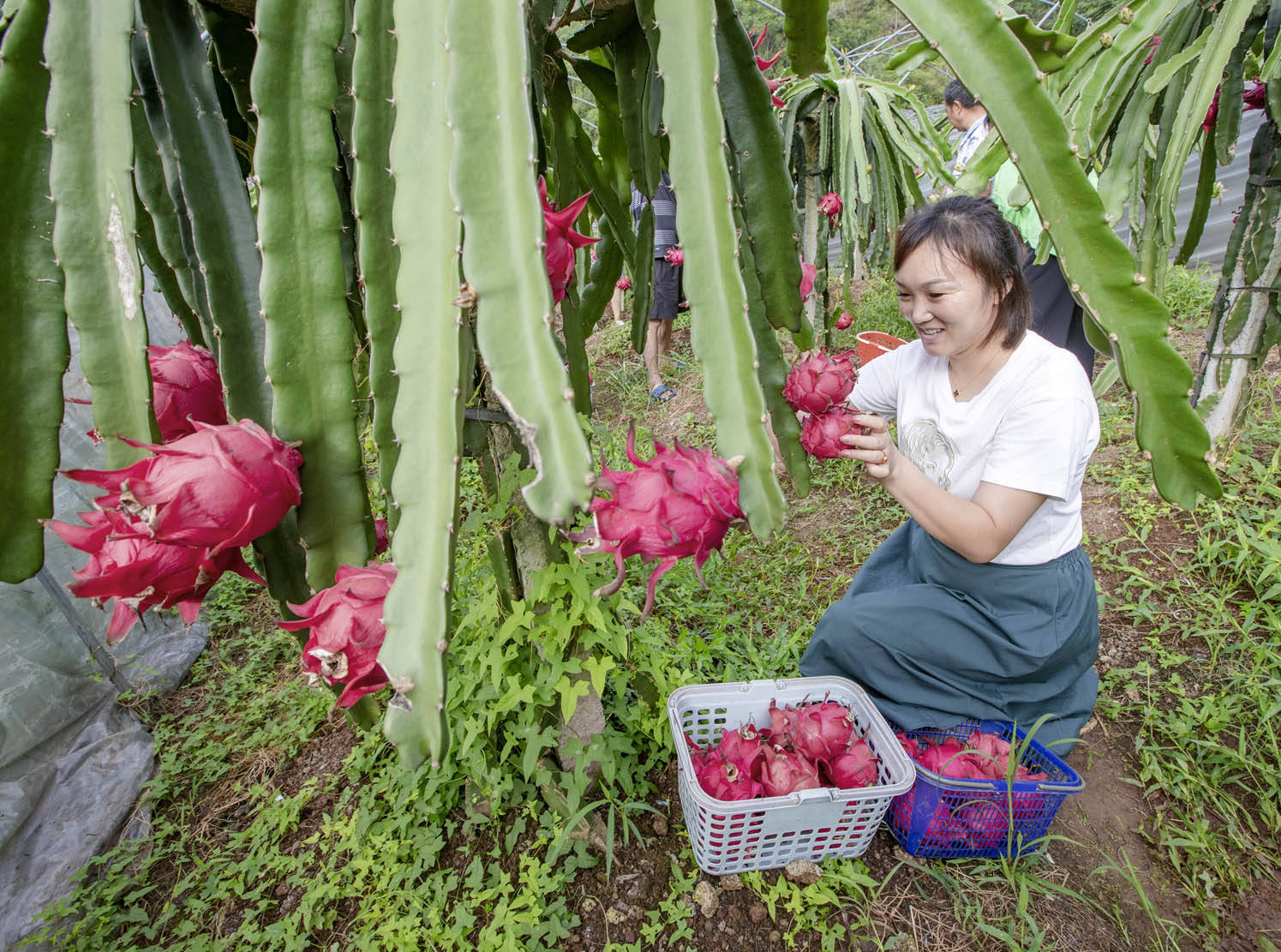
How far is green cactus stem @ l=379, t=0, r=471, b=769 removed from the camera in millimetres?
432

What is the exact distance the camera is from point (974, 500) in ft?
3.97

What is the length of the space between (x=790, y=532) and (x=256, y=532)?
2.20m

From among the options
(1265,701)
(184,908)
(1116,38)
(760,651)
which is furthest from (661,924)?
(1116,38)

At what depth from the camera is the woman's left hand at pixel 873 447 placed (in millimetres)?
1013

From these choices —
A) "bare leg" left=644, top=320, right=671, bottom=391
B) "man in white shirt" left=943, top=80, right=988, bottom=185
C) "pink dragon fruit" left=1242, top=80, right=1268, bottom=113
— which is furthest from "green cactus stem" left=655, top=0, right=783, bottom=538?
"bare leg" left=644, top=320, right=671, bottom=391

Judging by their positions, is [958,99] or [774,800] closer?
[774,800]

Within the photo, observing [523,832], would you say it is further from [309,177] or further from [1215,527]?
[1215,527]

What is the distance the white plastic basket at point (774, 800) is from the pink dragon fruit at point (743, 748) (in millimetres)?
83

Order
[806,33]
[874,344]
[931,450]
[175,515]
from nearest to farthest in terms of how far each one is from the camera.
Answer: [175,515] → [806,33] → [931,450] → [874,344]

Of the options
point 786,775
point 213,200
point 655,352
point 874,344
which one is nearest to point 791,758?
point 786,775

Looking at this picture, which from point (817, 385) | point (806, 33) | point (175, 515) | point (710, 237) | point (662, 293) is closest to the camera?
point (175, 515)

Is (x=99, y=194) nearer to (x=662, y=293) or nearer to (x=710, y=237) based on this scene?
(x=710, y=237)

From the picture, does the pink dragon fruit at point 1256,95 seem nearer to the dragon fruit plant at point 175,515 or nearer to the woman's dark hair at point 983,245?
Result: the woman's dark hair at point 983,245

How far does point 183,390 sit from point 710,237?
1.71ft
